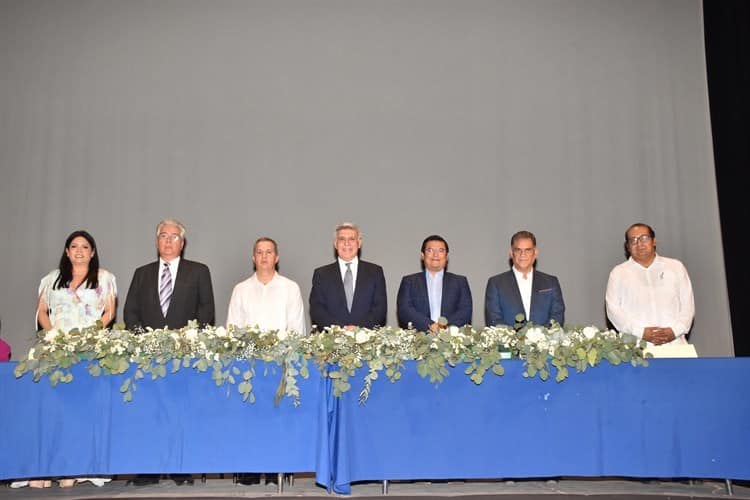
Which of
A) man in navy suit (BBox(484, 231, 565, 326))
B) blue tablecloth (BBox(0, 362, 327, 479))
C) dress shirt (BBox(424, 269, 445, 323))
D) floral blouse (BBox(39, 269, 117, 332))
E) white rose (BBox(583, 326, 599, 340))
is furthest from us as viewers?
dress shirt (BBox(424, 269, 445, 323))

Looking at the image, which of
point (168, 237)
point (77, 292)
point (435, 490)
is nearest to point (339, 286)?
point (168, 237)

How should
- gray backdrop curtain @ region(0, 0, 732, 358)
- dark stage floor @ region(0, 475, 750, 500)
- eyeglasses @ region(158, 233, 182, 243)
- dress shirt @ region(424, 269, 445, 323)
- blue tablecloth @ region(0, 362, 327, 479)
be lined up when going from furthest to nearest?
gray backdrop curtain @ region(0, 0, 732, 358)
dress shirt @ region(424, 269, 445, 323)
eyeglasses @ region(158, 233, 182, 243)
dark stage floor @ region(0, 475, 750, 500)
blue tablecloth @ region(0, 362, 327, 479)

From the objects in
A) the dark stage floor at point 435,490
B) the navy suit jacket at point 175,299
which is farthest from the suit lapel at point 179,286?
the dark stage floor at point 435,490

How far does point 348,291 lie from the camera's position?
4.93m

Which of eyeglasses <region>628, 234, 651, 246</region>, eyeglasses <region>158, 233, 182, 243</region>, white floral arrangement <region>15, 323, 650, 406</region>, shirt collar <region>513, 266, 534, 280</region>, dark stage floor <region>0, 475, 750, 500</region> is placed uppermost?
eyeglasses <region>628, 234, 651, 246</region>

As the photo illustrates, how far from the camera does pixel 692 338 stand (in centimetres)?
629

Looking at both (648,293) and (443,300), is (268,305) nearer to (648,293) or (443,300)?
(443,300)

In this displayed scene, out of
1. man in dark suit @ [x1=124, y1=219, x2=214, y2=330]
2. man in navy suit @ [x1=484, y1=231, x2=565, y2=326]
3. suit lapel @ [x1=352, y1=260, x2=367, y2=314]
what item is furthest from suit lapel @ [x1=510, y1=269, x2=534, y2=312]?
man in dark suit @ [x1=124, y1=219, x2=214, y2=330]

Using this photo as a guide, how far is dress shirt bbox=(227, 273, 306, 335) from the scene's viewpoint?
16.1 feet

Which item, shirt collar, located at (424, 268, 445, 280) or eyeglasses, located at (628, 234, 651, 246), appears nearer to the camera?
eyeglasses, located at (628, 234, 651, 246)

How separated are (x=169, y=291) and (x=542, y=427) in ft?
8.69

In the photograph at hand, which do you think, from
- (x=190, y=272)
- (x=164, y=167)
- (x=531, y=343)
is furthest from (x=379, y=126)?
(x=531, y=343)

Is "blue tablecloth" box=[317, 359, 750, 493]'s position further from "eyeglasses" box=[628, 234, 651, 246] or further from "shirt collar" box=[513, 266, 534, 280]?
"eyeglasses" box=[628, 234, 651, 246]

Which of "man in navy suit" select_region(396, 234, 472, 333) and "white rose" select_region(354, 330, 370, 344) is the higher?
"man in navy suit" select_region(396, 234, 472, 333)
